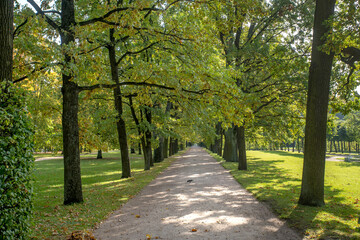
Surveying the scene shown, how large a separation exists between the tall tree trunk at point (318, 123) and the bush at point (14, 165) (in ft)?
24.9

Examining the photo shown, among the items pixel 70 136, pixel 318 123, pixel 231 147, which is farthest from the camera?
pixel 231 147

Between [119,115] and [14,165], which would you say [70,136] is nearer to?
[14,165]

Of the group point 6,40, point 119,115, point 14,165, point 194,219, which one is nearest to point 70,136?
point 6,40

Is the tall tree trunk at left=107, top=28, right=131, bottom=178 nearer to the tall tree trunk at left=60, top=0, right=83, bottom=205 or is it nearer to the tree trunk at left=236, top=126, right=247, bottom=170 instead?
the tall tree trunk at left=60, top=0, right=83, bottom=205

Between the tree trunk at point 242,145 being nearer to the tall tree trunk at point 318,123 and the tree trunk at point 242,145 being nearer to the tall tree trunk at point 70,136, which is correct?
the tall tree trunk at point 318,123

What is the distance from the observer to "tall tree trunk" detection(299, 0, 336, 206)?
7977mm

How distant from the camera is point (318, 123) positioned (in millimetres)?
8031

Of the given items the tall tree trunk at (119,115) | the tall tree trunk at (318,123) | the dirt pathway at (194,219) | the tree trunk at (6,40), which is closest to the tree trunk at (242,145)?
the tall tree trunk at (119,115)

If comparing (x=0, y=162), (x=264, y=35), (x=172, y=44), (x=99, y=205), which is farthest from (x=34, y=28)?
(x=264, y=35)

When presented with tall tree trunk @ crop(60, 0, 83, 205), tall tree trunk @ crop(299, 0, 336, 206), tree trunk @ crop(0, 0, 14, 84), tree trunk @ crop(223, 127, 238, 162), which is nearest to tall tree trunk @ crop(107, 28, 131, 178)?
tall tree trunk @ crop(60, 0, 83, 205)

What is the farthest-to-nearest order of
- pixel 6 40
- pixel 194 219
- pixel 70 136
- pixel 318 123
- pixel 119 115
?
1. pixel 119 115
2. pixel 70 136
3. pixel 318 123
4. pixel 194 219
5. pixel 6 40

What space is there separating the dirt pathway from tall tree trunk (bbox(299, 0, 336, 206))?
5.15ft

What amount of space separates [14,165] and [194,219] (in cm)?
444

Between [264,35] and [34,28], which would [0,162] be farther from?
[264,35]
